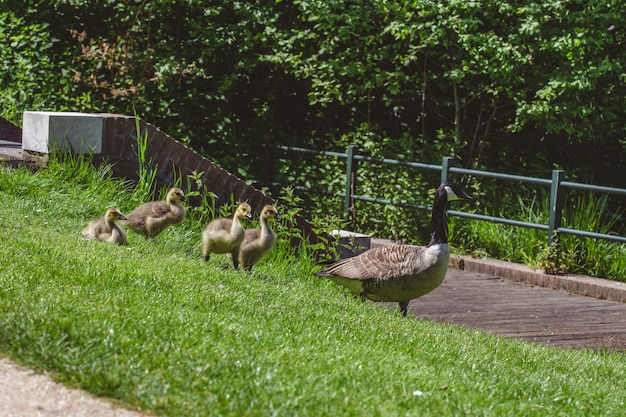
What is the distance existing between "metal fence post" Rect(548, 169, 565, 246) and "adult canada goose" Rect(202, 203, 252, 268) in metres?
5.19

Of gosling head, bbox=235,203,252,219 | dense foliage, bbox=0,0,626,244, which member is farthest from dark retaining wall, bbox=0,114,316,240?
dense foliage, bbox=0,0,626,244

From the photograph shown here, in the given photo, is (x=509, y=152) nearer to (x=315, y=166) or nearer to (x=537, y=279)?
(x=315, y=166)

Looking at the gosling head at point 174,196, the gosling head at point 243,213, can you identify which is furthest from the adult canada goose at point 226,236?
the gosling head at point 174,196

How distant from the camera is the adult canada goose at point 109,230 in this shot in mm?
10312

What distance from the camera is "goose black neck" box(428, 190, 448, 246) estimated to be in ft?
32.6

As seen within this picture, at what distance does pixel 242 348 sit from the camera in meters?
6.37

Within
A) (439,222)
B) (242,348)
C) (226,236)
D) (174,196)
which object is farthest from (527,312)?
(242,348)

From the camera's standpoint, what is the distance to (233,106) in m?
18.8

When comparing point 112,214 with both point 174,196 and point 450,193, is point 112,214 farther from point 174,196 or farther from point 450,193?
point 450,193

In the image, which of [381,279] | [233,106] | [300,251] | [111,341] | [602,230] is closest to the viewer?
[111,341]

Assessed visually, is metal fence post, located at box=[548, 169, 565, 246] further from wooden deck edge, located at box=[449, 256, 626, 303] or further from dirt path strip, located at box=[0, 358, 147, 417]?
dirt path strip, located at box=[0, 358, 147, 417]

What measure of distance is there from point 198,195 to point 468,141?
257 inches

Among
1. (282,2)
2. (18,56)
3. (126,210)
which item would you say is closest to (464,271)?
(126,210)

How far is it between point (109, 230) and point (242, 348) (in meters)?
4.39
